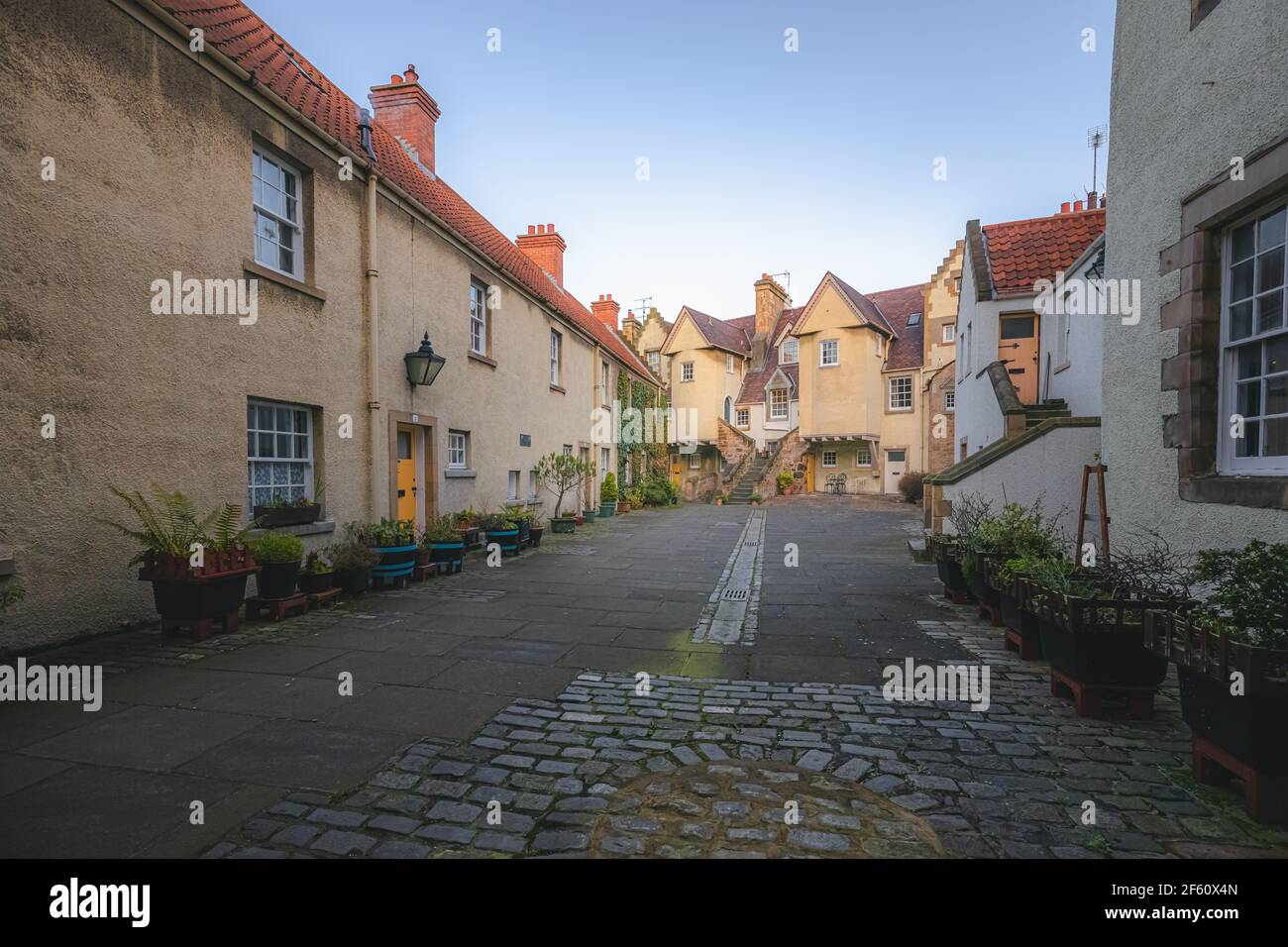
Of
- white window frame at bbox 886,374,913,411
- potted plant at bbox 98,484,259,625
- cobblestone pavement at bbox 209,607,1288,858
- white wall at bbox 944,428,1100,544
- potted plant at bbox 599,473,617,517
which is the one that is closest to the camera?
cobblestone pavement at bbox 209,607,1288,858

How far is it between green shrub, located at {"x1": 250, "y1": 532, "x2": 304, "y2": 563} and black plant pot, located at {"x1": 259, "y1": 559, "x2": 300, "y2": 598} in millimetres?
53

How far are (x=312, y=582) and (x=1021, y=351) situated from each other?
1446 centimetres

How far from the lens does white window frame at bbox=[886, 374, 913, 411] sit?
3291 centimetres

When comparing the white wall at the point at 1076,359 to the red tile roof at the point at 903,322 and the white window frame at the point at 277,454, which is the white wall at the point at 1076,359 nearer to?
Answer: the white window frame at the point at 277,454

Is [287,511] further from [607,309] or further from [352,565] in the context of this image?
[607,309]

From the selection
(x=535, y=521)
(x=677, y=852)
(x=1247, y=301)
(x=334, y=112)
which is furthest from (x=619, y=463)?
(x=677, y=852)

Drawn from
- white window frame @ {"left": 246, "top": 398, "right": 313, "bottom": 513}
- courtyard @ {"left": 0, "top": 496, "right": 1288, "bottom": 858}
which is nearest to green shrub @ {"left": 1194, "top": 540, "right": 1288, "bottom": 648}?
courtyard @ {"left": 0, "top": 496, "right": 1288, "bottom": 858}

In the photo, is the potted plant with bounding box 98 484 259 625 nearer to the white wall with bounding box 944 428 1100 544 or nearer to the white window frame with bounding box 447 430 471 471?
the white window frame with bounding box 447 430 471 471

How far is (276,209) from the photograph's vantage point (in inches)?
335

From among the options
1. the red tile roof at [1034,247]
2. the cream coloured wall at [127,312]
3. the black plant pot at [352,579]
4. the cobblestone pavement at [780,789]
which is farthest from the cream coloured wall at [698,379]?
the cobblestone pavement at [780,789]

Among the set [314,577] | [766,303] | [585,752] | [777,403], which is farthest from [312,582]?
[766,303]

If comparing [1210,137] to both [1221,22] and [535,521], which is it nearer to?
[1221,22]

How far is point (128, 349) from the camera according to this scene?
6320mm
